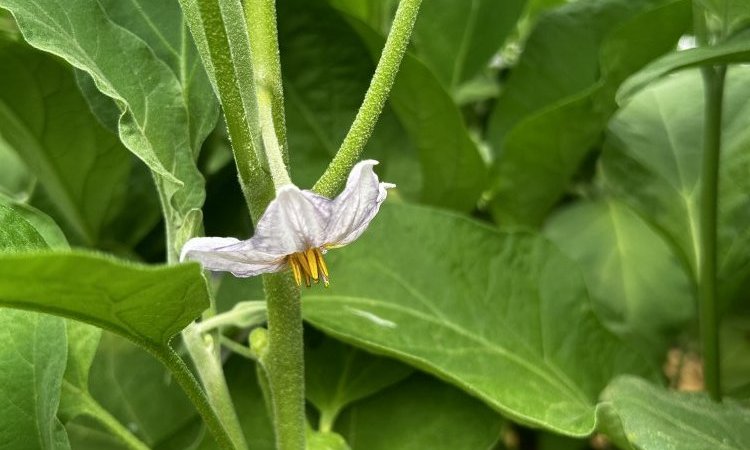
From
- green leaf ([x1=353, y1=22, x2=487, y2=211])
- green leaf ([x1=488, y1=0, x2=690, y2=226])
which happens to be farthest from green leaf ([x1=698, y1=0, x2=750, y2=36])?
green leaf ([x1=353, y1=22, x2=487, y2=211])

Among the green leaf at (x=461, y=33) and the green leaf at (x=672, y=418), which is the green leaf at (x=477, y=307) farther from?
the green leaf at (x=461, y=33)

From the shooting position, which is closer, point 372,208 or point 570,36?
point 372,208

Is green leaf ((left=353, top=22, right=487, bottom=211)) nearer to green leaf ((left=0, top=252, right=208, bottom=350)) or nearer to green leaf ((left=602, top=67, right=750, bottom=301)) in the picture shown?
green leaf ((left=602, top=67, right=750, bottom=301))

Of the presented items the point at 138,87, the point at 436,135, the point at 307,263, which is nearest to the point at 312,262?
the point at 307,263

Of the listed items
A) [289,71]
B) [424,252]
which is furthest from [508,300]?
[289,71]

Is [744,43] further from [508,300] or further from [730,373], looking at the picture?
[730,373]

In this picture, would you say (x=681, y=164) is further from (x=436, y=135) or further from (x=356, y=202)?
(x=356, y=202)
